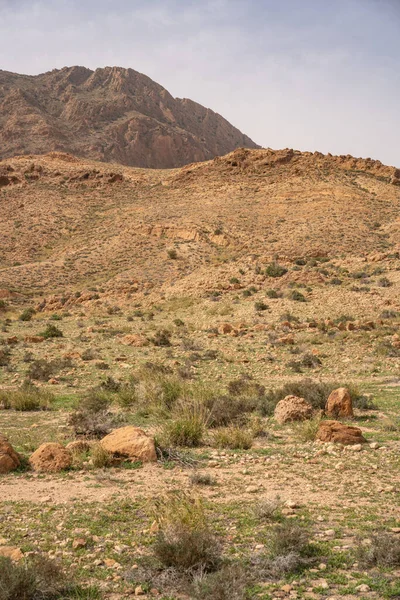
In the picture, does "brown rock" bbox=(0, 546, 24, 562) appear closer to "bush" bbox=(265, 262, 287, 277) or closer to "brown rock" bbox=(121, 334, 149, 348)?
"brown rock" bbox=(121, 334, 149, 348)

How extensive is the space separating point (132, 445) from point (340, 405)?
166 inches

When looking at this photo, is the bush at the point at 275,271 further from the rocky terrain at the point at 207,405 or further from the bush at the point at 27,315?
the bush at the point at 27,315

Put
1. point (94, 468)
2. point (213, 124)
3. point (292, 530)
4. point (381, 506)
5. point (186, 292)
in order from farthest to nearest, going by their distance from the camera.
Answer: point (213, 124) < point (186, 292) < point (94, 468) < point (381, 506) < point (292, 530)

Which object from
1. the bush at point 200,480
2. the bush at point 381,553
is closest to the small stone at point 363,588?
the bush at point 381,553

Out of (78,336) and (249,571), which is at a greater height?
(249,571)

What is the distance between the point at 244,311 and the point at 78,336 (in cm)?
702

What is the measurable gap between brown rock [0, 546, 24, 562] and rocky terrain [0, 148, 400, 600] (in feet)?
0.05

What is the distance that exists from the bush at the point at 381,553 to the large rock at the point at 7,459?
4695 mm

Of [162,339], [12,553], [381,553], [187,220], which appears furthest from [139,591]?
[187,220]

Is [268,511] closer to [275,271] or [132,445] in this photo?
[132,445]

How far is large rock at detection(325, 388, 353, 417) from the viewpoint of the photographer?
9.76m

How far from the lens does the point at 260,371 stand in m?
14.9

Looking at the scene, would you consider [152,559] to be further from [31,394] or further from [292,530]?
[31,394]

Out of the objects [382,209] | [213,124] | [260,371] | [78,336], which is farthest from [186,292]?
[213,124]
